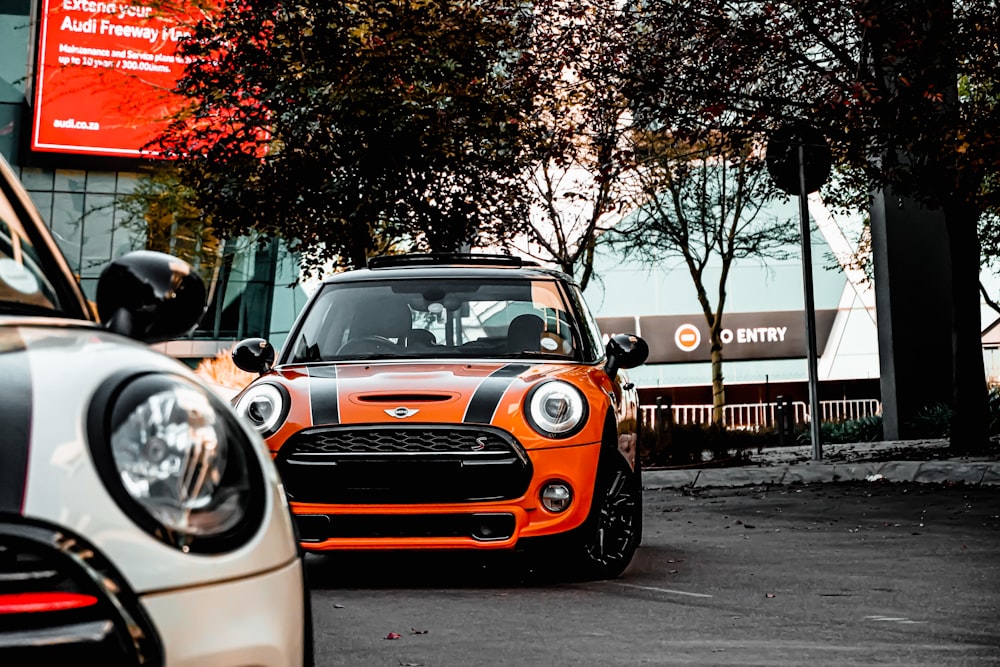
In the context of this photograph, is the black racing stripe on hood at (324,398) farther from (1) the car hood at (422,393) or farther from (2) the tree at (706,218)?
(2) the tree at (706,218)

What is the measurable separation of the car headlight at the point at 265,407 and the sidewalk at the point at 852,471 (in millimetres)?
7632

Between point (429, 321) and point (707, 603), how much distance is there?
2518 mm

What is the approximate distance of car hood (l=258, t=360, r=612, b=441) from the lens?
6.75 meters

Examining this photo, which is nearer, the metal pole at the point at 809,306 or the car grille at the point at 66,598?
the car grille at the point at 66,598

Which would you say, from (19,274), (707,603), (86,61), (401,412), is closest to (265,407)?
(401,412)

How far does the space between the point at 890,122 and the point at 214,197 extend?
8.31 m

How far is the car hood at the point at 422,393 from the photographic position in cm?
675

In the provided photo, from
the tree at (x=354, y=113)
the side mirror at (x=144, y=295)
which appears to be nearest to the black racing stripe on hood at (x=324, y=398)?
the side mirror at (x=144, y=295)

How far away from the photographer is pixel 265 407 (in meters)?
6.98

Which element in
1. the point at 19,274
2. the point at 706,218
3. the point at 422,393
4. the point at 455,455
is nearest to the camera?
the point at 19,274

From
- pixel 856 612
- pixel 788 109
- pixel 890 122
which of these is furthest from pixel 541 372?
pixel 788 109

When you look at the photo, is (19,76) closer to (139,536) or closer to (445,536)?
(445,536)

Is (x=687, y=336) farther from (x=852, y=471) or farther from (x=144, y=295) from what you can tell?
(x=144, y=295)

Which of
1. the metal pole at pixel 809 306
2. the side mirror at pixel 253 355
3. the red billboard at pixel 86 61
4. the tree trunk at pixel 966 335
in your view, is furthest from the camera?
the red billboard at pixel 86 61
